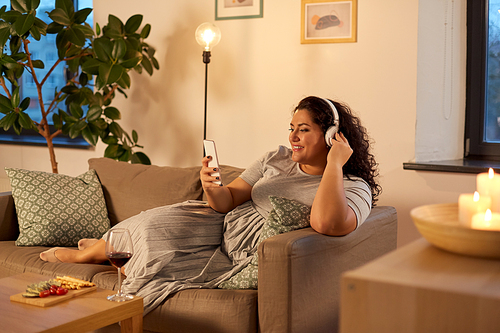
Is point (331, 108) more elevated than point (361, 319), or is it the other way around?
point (331, 108)

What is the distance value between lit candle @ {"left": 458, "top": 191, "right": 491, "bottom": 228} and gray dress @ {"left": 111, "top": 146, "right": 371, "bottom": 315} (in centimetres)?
110

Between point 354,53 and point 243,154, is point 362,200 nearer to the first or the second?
point 354,53

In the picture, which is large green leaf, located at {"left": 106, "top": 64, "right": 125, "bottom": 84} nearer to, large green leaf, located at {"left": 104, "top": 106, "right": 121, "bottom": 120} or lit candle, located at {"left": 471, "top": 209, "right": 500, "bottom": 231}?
large green leaf, located at {"left": 104, "top": 106, "right": 121, "bottom": 120}

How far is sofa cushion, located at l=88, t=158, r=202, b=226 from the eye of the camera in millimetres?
2574

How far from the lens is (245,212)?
2.18m

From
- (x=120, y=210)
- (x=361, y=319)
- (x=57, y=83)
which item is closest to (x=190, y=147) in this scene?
(x=120, y=210)

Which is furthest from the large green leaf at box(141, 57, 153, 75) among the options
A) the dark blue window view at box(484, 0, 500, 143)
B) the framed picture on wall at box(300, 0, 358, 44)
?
the dark blue window view at box(484, 0, 500, 143)

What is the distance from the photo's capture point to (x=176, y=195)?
2.57 meters

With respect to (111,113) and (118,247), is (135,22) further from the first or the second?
(118,247)

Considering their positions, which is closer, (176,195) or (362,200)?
(362,200)

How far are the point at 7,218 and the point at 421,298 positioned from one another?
248 cm

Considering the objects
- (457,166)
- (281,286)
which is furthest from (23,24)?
(457,166)

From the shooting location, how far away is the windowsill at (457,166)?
2549 mm

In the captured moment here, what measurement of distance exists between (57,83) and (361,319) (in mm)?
4543
